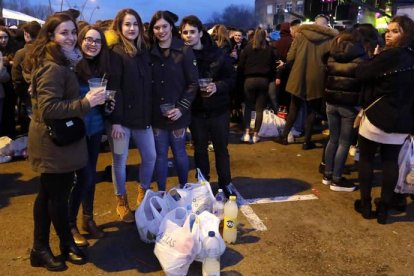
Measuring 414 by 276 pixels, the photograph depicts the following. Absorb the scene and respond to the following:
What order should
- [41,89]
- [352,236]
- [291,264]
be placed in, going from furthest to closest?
[352,236], [291,264], [41,89]

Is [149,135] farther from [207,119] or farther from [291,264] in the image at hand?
[291,264]

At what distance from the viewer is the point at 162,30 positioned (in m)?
3.74

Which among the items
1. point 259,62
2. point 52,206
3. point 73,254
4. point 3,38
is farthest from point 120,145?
point 3,38

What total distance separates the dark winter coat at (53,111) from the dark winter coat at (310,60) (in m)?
4.13

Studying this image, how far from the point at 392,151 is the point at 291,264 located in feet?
4.97

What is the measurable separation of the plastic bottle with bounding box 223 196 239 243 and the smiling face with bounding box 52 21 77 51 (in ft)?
5.97

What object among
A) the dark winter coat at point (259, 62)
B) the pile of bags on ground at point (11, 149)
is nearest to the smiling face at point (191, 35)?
the dark winter coat at point (259, 62)

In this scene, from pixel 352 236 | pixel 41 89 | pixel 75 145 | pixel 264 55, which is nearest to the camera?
pixel 41 89

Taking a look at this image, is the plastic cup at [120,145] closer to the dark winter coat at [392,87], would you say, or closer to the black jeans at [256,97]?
the dark winter coat at [392,87]

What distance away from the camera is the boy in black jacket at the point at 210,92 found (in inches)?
160

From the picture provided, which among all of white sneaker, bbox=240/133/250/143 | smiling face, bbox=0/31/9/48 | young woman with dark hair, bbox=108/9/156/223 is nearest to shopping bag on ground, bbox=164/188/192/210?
young woman with dark hair, bbox=108/9/156/223

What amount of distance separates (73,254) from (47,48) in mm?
1607

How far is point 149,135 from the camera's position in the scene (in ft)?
12.7

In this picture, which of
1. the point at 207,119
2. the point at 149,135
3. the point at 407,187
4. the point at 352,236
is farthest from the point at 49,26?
the point at 407,187
